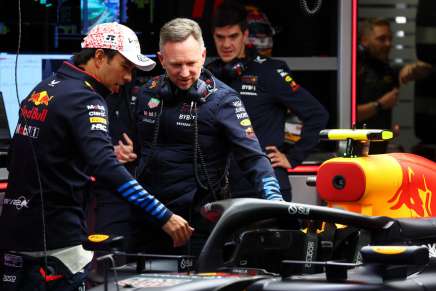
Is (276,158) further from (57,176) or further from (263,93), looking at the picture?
(57,176)

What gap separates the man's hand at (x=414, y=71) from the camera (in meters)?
10.0

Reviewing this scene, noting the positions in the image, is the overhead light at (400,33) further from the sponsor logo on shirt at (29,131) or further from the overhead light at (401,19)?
the sponsor logo on shirt at (29,131)

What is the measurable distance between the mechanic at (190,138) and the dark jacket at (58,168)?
51 cm

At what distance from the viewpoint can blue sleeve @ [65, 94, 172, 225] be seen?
5762 mm

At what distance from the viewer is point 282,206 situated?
5199 millimetres

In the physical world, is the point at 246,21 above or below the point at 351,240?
above

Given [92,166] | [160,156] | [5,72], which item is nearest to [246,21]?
[5,72]

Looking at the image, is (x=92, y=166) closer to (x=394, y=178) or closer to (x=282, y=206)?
(x=282, y=206)

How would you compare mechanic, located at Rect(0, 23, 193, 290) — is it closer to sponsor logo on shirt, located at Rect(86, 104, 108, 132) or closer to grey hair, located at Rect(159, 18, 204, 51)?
sponsor logo on shirt, located at Rect(86, 104, 108, 132)

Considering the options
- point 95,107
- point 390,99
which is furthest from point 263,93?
point 95,107

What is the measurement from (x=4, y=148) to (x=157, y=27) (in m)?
1.48

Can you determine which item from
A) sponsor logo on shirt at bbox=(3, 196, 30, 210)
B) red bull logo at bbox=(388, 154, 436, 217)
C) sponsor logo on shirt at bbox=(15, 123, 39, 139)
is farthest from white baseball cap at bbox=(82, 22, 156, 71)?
red bull logo at bbox=(388, 154, 436, 217)

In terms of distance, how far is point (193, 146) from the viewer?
250 inches

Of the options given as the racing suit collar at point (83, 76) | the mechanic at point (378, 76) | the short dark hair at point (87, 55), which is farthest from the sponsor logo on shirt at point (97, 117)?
the mechanic at point (378, 76)
